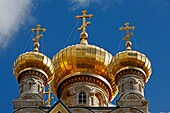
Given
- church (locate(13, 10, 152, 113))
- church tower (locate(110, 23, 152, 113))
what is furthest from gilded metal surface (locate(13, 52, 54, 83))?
church tower (locate(110, 23, 152, 113))

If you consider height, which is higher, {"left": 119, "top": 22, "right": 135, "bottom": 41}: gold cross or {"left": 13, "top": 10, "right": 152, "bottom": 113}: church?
{"left": 119, "top": 22, "right": 135, "bottom": 41}: gold cross

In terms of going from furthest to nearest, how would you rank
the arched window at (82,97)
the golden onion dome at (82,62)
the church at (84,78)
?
the golden onion dome at (82,62)
the arched window at (82,97)
the church at (84,78)

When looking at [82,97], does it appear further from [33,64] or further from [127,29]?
[127,29]

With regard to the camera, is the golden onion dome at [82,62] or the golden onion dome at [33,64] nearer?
the golden onion dome at [33,64]

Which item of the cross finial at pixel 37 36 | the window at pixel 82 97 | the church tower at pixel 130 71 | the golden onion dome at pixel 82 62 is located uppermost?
the cross finial at pixel 37 36

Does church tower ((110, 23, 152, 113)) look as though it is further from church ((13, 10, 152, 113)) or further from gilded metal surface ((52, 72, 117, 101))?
gilded metal surface ((52, 72, 117, 101))

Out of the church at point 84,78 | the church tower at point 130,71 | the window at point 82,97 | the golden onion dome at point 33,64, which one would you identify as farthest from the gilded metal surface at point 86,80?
the golden onion dome at point 33,64

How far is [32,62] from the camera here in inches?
879

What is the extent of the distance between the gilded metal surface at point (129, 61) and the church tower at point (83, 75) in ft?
2.08

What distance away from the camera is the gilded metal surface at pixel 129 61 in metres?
22.3

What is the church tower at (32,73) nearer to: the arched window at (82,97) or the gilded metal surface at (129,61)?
the arched window at (82,97)

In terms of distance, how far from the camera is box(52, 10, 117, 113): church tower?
901 inches

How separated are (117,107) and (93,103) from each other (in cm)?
188

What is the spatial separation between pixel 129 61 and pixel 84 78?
160 cm
